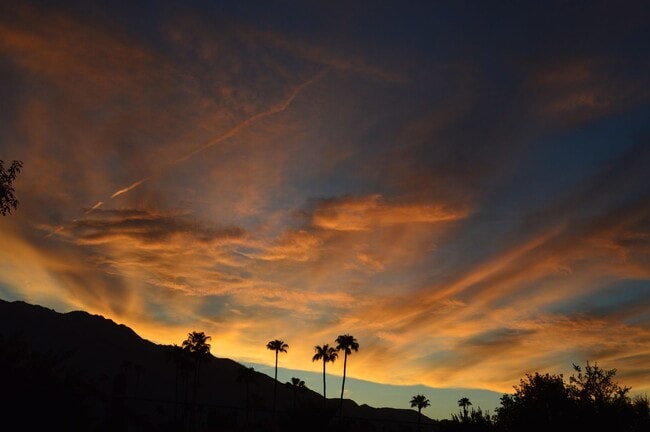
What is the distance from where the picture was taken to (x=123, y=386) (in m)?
16.5

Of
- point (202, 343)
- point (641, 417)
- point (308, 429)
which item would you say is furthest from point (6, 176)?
point (202, 343)

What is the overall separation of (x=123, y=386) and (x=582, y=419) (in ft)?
116

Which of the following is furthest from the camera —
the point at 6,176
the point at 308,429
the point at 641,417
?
the point at 641,417

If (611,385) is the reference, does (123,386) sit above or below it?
below

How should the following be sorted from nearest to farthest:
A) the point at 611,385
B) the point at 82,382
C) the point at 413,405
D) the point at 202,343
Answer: the point at 82,382 < the point at 611,385 < the point at 202,343 < the point at 413,405

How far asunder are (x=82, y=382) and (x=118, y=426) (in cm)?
346

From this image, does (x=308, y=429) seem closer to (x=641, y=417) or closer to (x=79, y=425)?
(x=79, y=425)

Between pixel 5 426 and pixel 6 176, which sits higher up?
pixel 6 176

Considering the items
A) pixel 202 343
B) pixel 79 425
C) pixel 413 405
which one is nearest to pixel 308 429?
pixel 79 425

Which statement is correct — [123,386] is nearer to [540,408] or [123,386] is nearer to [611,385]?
[540,408]

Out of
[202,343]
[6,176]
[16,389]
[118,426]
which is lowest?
[118,426]

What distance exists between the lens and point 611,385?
44.3m

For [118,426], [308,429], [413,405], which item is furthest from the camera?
[413,405]

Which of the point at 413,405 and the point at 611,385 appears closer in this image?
the point at 611,385
